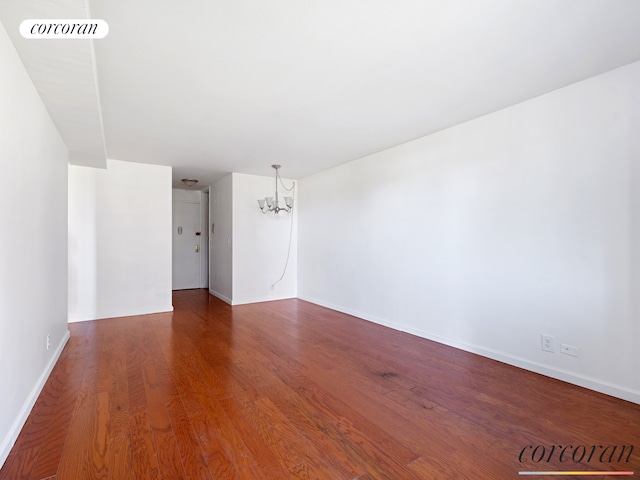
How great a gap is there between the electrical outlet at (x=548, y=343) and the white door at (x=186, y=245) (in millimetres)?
6963

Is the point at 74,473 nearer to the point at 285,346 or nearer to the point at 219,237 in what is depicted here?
the point at 285,346

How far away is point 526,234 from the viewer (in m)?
2.81

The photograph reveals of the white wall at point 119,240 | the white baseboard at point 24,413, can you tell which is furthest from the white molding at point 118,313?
the white baseboard at point 24,413

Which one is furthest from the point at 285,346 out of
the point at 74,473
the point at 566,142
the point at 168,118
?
the point at 566,142

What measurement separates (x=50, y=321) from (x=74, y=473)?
1.82 metres

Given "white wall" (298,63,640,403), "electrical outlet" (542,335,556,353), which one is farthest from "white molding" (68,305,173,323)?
"electrical outlet" (542,335,556,353)

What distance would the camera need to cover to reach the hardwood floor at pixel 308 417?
1632 millimetres

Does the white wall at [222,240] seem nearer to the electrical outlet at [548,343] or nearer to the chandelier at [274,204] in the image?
the chandelier at [274,204]

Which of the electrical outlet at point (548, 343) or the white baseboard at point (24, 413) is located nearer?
the white baseboard at point (24, 413)

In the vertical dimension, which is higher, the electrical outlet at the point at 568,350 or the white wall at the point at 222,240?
the white wall at the point at 222,240

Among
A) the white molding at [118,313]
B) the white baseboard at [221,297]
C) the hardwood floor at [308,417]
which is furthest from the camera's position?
the white baseboard at [221,297]

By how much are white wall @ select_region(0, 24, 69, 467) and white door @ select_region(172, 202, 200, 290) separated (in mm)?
4402

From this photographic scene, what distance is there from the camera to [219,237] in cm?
631

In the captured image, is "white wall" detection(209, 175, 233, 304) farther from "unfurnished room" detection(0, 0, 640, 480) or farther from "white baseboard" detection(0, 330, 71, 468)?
"white baseboard" detection(0, 330, 71, 468)
